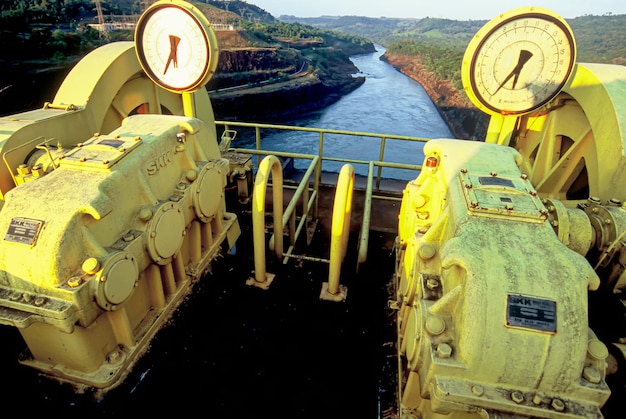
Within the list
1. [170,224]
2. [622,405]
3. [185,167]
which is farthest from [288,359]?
[622,405]

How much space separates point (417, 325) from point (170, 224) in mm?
2216

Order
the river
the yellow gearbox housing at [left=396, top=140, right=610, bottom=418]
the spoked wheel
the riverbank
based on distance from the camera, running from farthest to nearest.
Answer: the riverbank → the river → the spoked wheel → the yellow gearbox housing at [left=396, top=140, right=610, bottom=418]

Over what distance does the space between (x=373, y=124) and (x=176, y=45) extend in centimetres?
3466

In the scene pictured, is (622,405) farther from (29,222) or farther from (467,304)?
(29,222)

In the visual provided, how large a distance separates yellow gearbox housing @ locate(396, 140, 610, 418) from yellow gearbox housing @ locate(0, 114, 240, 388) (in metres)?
2.19

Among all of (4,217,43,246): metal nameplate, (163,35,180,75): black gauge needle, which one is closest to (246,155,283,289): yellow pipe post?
(163,35,180,75): black gauge needle

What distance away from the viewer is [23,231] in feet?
8.46

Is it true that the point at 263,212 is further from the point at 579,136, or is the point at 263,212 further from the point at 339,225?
the point at 579,136

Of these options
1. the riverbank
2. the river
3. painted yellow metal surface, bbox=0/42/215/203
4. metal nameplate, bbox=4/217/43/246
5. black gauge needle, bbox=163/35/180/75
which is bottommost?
the river

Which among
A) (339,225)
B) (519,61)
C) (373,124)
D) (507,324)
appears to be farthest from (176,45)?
(373,124)

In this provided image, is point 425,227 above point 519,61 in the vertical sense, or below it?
below

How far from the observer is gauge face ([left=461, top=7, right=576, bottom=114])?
3.62 metres

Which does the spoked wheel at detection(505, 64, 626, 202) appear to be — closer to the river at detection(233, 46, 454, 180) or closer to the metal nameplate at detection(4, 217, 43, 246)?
the metal nameplate at detection(4, 217, 43, 246)

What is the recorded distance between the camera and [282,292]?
4125 millimetres
